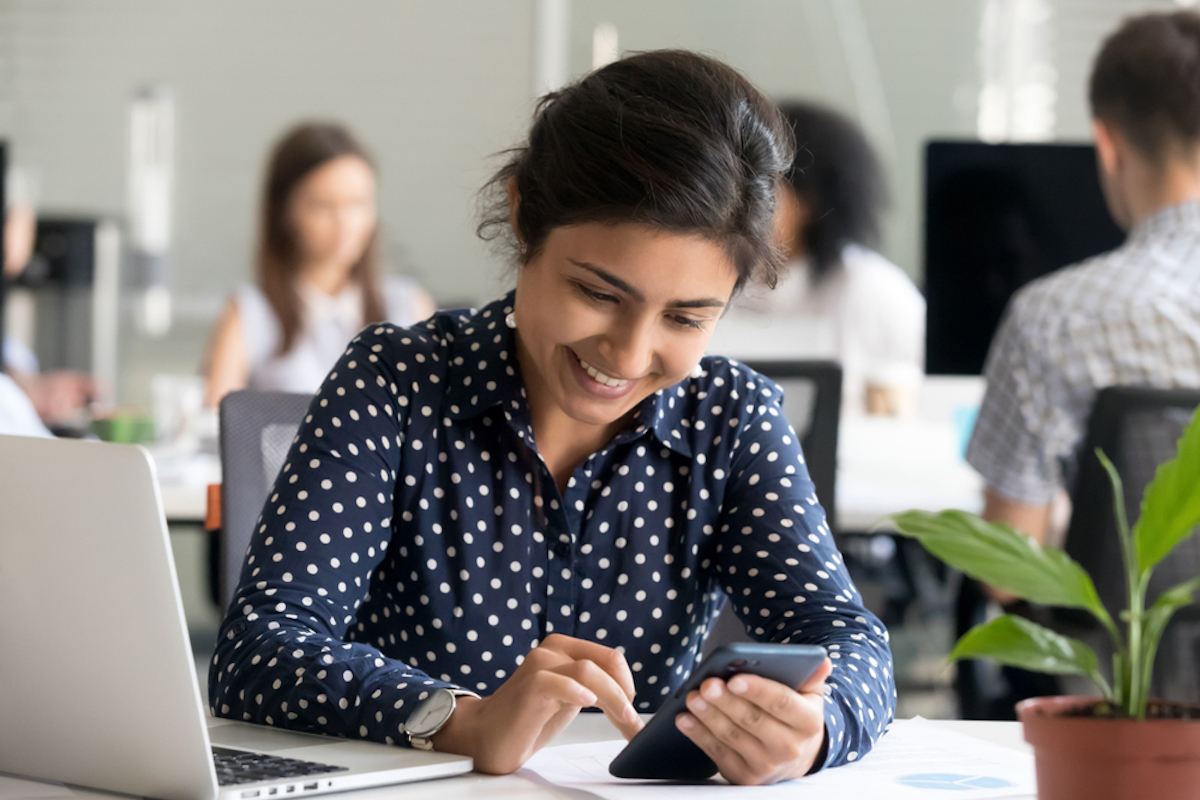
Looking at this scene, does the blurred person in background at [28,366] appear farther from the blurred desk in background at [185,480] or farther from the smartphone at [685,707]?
the smartphone at [685,707]

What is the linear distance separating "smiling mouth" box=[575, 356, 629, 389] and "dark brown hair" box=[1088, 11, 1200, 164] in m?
1.25

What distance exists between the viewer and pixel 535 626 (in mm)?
1236

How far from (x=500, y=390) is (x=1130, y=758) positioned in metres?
0.73

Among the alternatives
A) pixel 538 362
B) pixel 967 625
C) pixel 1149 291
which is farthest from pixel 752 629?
pixel 967 625

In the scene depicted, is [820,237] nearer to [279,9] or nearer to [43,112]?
[279,9]

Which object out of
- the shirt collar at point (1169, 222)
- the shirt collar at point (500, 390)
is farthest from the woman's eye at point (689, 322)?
the shirt collar at point (1169, 222)

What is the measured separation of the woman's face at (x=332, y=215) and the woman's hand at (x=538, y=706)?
2.71 meters

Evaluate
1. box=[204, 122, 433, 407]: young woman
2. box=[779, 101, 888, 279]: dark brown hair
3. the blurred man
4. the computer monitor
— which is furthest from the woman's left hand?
box=[779, 101, 888, 279]: dark brown hair

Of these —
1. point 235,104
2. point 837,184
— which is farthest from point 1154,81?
point 235,104

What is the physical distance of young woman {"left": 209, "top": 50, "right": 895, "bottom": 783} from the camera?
108 cm

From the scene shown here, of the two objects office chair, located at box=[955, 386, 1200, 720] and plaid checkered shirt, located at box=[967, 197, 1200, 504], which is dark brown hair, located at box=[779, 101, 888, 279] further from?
office chair, located at box=[955, 386, 1200, 720]

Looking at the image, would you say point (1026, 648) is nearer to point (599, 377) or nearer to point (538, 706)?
point (538, 706)

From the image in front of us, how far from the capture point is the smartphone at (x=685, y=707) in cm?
83

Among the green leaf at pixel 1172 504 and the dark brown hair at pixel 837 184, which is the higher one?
the dark brown hair at pixel 837 184
